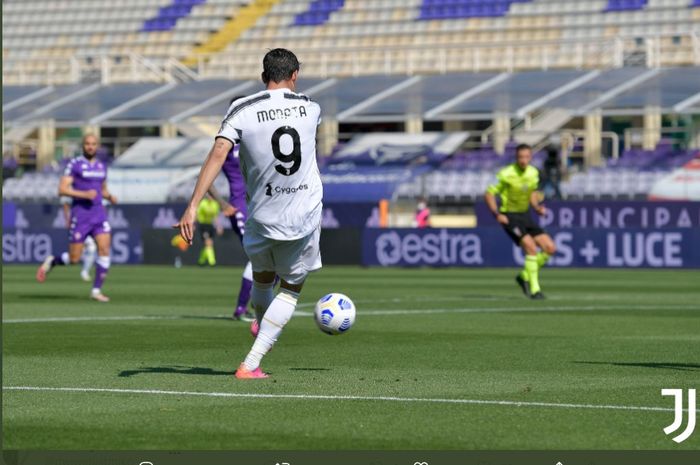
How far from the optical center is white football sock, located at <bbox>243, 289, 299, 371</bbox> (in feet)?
33.6

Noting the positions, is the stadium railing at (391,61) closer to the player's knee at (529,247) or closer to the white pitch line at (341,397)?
the player's knee at (529,247)

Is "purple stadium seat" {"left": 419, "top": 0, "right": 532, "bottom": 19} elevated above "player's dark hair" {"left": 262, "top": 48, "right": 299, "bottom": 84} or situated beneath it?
elevated above

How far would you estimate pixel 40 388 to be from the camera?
956cm

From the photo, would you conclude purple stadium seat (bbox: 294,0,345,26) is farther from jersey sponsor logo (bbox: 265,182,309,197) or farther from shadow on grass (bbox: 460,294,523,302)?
jersey sponsor logo (bbox: 265,182,309,197)

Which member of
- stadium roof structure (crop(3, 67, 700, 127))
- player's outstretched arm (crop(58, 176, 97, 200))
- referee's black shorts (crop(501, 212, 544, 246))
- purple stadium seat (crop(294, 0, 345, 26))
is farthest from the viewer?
purple stadium seat (crop(294, 0, 345, 26))

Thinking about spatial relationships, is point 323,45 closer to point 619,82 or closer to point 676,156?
point 619,82

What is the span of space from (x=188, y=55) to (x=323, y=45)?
15.7 ft

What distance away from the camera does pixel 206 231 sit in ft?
124

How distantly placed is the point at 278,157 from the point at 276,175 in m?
0.13

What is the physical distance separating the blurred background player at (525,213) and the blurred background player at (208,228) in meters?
16.3

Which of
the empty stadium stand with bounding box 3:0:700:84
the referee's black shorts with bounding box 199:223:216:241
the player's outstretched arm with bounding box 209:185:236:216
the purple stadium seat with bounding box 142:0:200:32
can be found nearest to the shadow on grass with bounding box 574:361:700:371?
the player's outstretched arm with bounding box 209:185:236:216

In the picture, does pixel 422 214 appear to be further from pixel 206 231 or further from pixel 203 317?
pixel 203 317

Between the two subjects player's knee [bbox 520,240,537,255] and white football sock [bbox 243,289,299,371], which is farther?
player's knee [bbox 520,240,537,255]

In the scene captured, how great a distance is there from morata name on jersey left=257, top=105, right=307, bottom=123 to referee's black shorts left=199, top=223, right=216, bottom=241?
27998 mm
